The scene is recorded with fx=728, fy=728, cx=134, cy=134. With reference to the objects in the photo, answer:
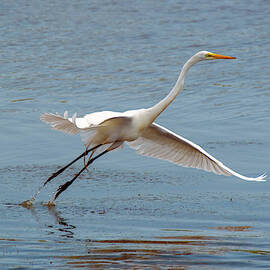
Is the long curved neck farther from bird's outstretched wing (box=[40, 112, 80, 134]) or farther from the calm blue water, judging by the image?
A: the calm blue water

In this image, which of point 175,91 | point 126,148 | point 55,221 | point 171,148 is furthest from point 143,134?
point 55,221

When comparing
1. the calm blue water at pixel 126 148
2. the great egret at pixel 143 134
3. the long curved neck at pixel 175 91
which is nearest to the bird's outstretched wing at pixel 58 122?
the great egret at pixel 143 134

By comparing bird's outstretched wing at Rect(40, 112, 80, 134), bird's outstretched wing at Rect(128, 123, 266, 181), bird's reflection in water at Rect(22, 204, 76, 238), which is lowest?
bird's reflection in water at Rect(22, 204, 76, 238)

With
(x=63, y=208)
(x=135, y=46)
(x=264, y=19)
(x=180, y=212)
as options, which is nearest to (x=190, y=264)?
(x=180, y=212)

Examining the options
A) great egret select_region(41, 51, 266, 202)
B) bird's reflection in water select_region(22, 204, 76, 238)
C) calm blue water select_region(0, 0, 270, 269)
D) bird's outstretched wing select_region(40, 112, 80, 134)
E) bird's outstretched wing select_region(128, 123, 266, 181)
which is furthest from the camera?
bird's outstretched wing select_region(128, 123, 266, 181)

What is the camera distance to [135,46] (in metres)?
16.4

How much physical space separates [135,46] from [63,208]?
9.16 metres

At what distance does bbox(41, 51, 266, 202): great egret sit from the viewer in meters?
7.58

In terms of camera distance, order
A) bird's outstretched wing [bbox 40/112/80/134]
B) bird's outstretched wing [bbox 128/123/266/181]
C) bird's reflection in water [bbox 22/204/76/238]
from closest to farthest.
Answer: bird's reflection in water [bbox 22/204/76/238] → bird's outstretched wing [bbox 40/112/80/134] → bird's outstretched wing [bbox 128/123/266/181]

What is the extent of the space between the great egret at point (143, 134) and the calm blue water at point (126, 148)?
30 centimetres

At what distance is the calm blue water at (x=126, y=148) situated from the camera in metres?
6.34

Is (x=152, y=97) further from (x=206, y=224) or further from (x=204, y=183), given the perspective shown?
(x=206, y=224)

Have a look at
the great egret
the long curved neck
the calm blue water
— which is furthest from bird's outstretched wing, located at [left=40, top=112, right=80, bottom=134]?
the long curved neck

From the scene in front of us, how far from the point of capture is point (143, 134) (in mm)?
8562
